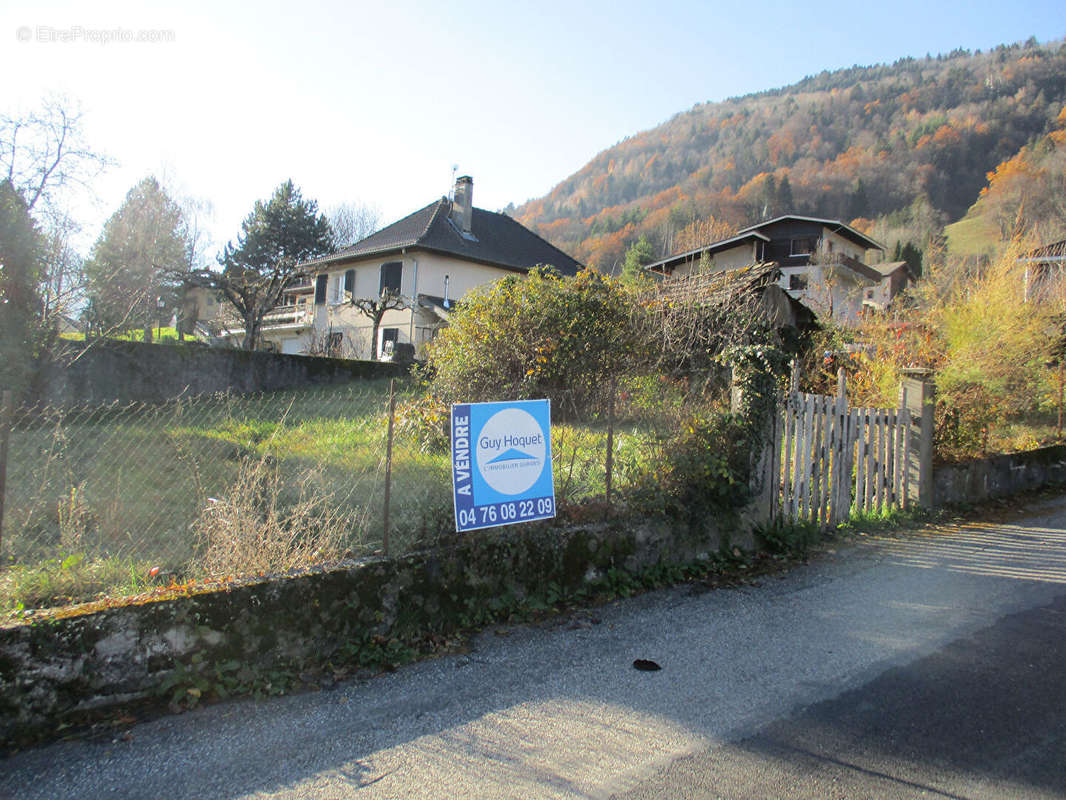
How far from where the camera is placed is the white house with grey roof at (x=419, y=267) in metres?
27.4

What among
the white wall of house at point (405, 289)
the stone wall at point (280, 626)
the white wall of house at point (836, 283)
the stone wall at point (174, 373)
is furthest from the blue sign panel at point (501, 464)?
the white wall of house at point (405, 289)

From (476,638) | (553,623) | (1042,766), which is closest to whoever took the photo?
(1042,766)

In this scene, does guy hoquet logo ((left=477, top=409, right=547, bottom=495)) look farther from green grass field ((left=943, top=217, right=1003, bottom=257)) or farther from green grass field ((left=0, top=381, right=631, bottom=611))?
green grass field ((left=943, top=217, right=1003, bottom=257))

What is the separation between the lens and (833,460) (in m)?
7.64

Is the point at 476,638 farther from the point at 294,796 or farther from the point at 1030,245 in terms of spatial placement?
the point at 1030,245

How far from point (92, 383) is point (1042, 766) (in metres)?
14.6

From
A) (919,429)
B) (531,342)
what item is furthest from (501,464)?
(919,429)

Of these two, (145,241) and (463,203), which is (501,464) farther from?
(145,241)

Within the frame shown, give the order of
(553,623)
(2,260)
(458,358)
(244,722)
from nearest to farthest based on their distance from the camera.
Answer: (244,722)
(553,623)
(458,358)
(2,260)

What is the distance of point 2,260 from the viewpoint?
33.0 feet

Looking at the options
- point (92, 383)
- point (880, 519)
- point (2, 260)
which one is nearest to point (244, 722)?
point (880, 519)

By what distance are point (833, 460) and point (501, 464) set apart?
4.66 metres

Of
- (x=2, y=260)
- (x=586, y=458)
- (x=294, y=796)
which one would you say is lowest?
(x=294, y=796)

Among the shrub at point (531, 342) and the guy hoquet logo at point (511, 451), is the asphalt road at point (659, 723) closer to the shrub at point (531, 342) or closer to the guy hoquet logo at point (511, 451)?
the guy hoquet logo at point (511, 451)
